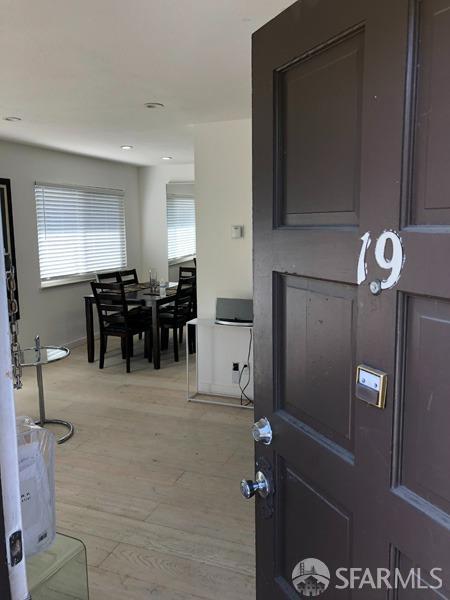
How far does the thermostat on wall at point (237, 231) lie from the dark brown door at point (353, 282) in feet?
9.56

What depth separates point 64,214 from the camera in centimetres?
585

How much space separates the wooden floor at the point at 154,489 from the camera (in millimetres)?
2098

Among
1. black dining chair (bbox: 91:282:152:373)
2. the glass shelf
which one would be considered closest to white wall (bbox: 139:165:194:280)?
black dining chair (bbox: 91:282:152:373)

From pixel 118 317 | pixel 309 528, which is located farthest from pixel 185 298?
pixel 309 528

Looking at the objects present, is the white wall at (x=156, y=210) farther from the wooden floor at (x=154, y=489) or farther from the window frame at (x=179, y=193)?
→ the wooden floor at (x=154, y=489)

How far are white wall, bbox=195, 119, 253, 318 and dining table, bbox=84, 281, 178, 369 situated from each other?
0.88 meters

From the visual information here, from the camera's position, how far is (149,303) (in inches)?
203

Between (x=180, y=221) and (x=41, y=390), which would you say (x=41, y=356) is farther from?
(x=180, y=221)

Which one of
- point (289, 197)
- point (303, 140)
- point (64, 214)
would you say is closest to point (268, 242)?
point (289, 197)

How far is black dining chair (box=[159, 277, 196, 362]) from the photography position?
17.5 ft

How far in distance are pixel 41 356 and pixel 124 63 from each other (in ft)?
7.42

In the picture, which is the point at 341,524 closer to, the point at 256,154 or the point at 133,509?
the point at 256,154

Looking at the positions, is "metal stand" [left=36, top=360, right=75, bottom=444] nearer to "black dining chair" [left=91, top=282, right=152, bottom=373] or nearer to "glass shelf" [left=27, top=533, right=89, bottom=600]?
"black dining chair" [left=91, top=282, right=152, bottom=373]

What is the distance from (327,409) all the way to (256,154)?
0.62 m
